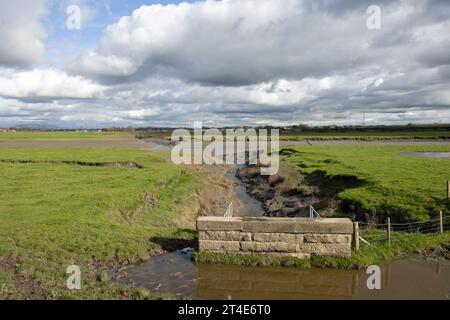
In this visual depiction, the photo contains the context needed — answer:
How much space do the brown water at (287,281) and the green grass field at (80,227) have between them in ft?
5.47

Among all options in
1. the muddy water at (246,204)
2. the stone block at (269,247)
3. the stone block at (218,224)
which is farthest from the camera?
the muddy water at (246,204)

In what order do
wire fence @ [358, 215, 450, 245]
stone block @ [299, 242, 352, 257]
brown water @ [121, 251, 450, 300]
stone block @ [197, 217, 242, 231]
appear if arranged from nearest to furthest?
brown water @ [121, 251, 450, 300], stone block @ [299, 242, 352, 257], stone block @ [197, 217, 242, 231], wire fence @ [358, 215, 450, 245]

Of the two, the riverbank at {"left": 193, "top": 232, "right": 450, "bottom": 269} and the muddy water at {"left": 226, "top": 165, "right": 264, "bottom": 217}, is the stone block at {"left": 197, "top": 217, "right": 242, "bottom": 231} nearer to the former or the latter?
the riverbank at {"left": 193, "top": 232, "right": 450, "bottom": 269}

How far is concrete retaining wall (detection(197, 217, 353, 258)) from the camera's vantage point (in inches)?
532

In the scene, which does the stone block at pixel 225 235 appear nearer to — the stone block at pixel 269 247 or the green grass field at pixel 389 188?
the stone block at pixel 269 247

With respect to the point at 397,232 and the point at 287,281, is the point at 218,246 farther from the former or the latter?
the point at 397,232

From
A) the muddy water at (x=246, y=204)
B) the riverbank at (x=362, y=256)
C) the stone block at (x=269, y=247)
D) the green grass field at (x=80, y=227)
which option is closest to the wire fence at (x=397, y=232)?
the riverbank at (x=362, y=256)

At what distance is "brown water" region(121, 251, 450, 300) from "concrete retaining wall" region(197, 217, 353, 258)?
0.77 meters

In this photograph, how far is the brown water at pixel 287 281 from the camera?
11.4 metres

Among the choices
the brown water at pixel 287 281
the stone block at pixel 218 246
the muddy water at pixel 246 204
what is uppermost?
the stone block at pixel 218 246

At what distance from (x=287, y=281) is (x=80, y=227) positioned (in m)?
10.8

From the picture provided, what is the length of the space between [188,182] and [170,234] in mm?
20510

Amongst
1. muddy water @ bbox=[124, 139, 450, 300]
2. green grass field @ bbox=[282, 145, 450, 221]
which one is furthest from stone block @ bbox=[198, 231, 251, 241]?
green grass field @ bbox=[282, 145, 450, 221]
